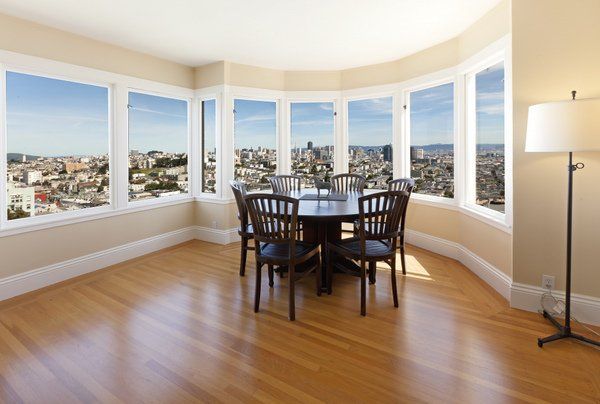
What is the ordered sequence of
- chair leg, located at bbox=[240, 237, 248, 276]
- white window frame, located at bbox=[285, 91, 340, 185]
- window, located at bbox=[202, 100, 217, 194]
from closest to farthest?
1. chair leg, located at bbox=[240, 237, 248, 276]
2. window, located at bbox=[202, 100, 217, 194]
3. white window frame, located at bbox=[285, 91, 340, 185]

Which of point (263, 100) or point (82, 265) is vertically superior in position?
point (263, 100)

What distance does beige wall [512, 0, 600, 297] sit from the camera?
2471 millimetres

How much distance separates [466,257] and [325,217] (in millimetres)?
2088

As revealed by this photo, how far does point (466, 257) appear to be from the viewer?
12.8 feet

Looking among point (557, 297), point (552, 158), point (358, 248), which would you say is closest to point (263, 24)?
point (358, 248)

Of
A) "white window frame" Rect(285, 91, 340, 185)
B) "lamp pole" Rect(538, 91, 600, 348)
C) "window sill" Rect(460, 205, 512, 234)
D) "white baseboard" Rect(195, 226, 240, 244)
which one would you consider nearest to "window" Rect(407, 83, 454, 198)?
"window sill" Rect(460, 205, 512, 234)

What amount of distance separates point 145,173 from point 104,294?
1943 mm

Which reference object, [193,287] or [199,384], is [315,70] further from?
[199,384]

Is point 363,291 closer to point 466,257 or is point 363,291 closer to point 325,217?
point 325,217

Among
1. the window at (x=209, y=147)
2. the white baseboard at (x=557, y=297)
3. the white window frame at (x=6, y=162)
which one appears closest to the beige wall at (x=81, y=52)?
the white window frame at (x=6, y=162)

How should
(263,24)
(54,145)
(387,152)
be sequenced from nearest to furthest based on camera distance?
1. (263,24)
2. (54,145)
3. (387,152)

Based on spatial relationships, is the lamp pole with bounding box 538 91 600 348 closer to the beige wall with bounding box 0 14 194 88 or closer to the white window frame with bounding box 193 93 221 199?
the white window frame with bounding box 193 93 221 199

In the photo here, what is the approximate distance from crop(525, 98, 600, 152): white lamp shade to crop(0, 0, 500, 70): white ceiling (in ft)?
5.11

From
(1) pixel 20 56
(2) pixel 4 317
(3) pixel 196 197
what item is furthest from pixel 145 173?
(2) pixel 4 317
